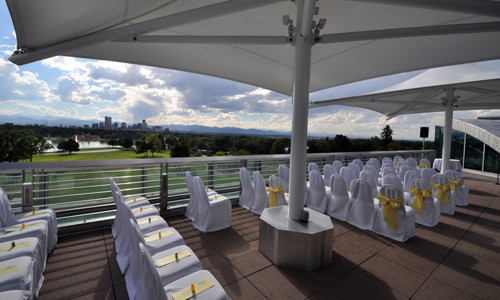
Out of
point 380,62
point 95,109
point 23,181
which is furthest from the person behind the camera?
point 95,109

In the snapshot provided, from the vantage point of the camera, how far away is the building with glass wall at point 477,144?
12.6m

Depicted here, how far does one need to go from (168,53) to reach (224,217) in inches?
129

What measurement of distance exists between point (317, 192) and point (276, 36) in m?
3.61

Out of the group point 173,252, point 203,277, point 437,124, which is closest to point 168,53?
point 173,252

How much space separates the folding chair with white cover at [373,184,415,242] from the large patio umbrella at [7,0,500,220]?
5.74 feet

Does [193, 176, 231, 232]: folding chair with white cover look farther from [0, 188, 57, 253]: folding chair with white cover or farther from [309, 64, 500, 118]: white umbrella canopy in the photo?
[309, 64, 500, 118]: white umbrella canopy

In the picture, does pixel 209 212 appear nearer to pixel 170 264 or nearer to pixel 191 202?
pixel 191 202

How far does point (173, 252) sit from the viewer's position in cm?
234

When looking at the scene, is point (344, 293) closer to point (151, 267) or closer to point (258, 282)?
point (258, 282)

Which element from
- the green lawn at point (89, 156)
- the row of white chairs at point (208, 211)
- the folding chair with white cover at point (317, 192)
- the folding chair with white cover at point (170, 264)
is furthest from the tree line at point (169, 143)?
the folding chair with white cover at point (170, 264)

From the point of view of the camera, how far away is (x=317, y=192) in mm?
5223

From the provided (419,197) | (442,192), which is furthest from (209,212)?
(442,192)

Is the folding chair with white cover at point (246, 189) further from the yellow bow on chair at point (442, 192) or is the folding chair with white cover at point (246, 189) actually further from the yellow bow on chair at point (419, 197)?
the yellow bow on chair at point (442, 192)

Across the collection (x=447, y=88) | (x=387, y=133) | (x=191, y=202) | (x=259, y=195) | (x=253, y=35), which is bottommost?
(x=191, y=202)
